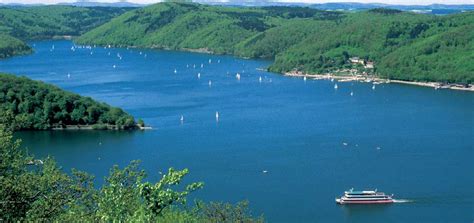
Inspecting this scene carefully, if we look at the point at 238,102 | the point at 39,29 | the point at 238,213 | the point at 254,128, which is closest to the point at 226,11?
the point at 39,29

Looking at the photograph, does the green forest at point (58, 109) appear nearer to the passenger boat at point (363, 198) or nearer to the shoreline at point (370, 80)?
the passenger boat at point (363, 198)

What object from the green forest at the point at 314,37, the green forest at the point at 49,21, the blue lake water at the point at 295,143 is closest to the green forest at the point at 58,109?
the blue lake water at the point at 295,143

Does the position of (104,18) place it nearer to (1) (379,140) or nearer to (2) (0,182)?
(1) (379,140)

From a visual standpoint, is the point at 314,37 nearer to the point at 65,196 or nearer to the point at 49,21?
the point at 49,21

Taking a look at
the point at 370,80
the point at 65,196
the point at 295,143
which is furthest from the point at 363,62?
the point at 65,196

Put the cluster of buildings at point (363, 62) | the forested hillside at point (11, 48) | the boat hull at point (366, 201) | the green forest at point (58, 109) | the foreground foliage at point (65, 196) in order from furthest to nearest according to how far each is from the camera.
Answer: the forested hillside at point (11, 48) < the cluster of buildings at point (363, 62) < the green forest at point (58, 109) < the boat hull at point (366, 201) < the foreground foliage at point (65, 196)
